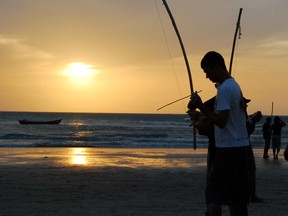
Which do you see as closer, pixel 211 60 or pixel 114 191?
pixel 211 60

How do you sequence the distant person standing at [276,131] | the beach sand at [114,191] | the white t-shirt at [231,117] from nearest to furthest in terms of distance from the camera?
the white t-shirt at [231,117]
the beach sand at [114,191]
the distant person standing at [276,131]

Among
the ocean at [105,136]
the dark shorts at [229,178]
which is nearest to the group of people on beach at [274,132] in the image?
the ocean at [105,136]

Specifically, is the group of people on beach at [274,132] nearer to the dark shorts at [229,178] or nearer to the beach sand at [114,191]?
the beach sand at [114,191]

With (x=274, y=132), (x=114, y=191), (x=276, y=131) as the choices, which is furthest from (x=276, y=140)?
(x=114, y=191)

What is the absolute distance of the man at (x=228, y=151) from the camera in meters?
4.56

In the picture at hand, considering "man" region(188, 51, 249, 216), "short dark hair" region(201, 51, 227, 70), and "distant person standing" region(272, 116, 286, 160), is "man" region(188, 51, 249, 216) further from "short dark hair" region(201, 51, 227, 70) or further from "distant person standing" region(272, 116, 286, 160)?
"distant person standing" region(272, 116, 286, 160)

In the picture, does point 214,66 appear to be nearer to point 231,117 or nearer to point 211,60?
point 211,60

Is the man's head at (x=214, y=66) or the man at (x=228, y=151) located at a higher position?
the man's head at (x=214, y=66)

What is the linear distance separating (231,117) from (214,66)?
0.48 meters

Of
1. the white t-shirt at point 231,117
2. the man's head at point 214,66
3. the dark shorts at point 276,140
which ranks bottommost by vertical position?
the dark shorts at point 276,140

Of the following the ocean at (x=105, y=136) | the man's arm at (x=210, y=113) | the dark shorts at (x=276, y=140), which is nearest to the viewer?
the man's arm at (x=210, y=113)

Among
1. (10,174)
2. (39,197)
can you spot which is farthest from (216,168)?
(10,174)

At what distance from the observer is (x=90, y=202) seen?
8.64 meters

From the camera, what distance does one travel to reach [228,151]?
4.60 metres
